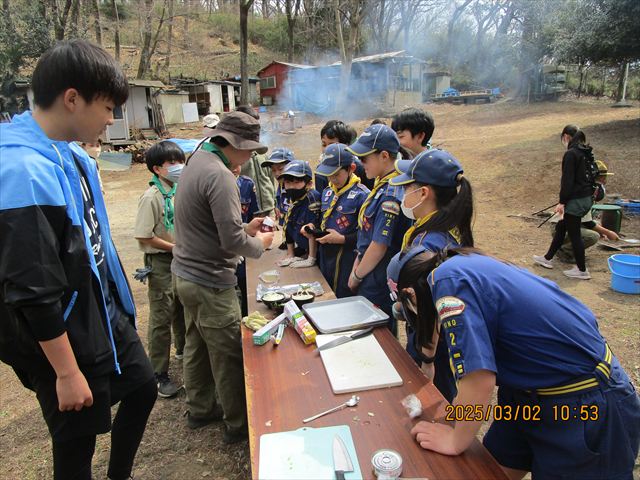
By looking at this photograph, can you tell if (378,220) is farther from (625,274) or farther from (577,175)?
(625,274)

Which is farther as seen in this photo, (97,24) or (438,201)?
(97,24)

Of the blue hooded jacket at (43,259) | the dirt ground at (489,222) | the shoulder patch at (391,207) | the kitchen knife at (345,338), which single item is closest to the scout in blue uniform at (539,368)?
the kitchen knife at (345,338)

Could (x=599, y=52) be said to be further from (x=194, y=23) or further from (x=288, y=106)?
(x=194, y=23)

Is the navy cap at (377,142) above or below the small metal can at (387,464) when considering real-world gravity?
above

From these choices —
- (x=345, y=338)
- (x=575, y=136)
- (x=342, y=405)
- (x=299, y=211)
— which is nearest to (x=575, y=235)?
(x=575, y=136)

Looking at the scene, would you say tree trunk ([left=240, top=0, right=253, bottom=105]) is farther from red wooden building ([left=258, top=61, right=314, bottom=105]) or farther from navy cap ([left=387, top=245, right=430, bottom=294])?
navy cap ([left=387, top=245, right=430, bottom=294])

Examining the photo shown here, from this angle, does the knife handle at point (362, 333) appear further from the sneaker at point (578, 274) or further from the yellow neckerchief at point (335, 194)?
the sneaker at point (578, 274)

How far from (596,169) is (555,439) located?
4957mm

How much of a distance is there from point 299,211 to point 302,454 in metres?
2.39

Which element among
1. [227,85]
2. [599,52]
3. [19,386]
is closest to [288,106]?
[227,85]

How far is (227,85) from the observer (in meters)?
26.3

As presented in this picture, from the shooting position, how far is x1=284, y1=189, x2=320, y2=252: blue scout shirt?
3.62 meters

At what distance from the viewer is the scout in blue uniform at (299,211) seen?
3508 millimetres

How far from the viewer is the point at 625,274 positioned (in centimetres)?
492
